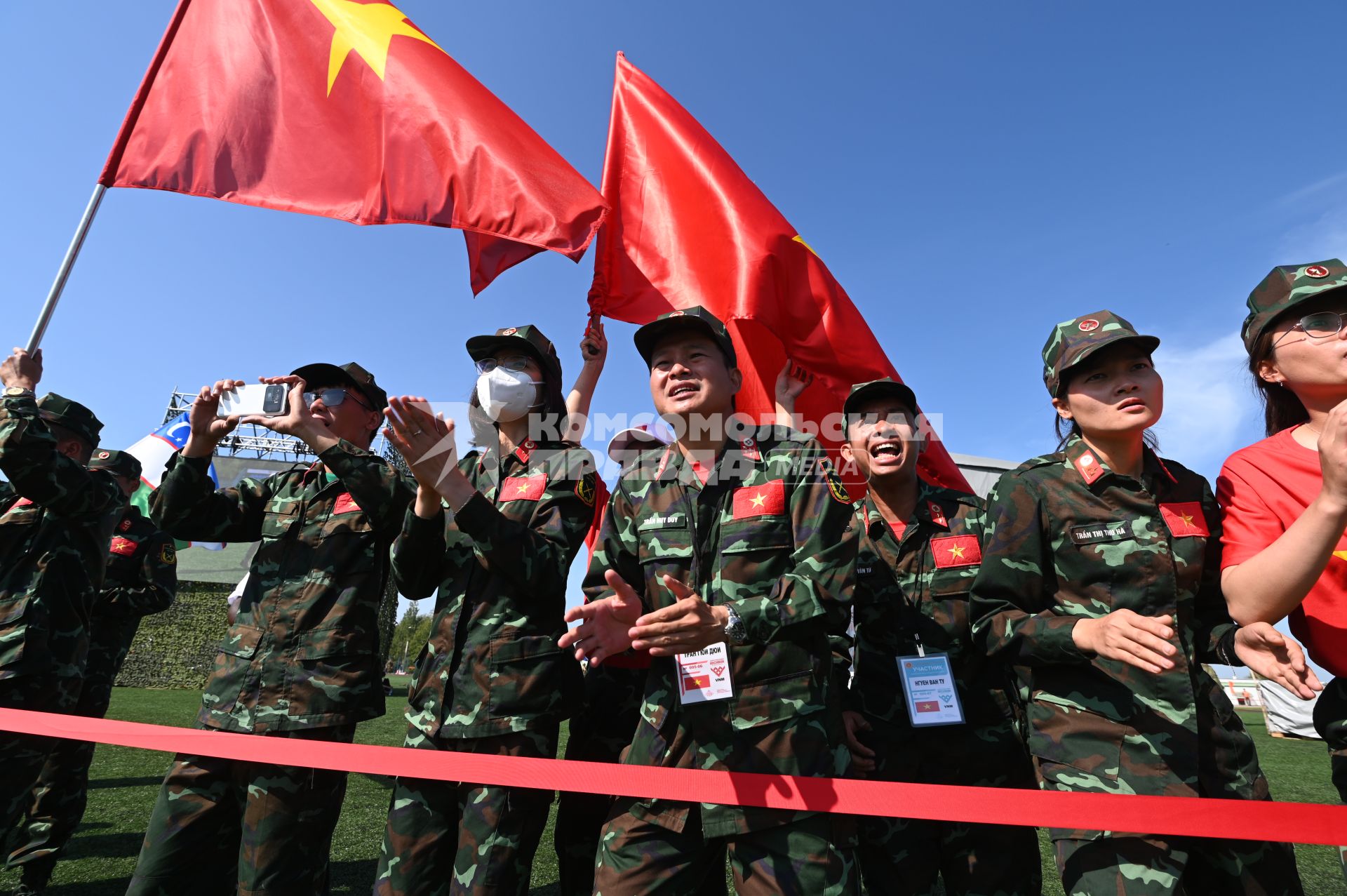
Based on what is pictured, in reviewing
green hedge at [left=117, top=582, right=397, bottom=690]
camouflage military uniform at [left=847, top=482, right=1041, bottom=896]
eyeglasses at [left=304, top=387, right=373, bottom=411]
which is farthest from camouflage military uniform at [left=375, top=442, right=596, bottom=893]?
green hedge at [left=117, top=582, right=397, bottom=690]

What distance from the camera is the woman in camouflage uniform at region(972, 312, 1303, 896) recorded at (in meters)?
1.99

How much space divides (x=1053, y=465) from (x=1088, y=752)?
37.5 inches

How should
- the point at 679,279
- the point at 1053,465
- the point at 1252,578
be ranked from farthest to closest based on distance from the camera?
the point at 679,279, the point at 1053,465, the point at 1252,578

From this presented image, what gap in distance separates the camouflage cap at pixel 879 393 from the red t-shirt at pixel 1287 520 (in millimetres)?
1537

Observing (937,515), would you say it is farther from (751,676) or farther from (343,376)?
(343,376)

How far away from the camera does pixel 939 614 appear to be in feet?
10.5

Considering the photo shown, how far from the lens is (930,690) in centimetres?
286

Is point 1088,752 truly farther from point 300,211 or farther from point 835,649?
point 300,211

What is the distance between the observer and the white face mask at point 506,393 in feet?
10.6

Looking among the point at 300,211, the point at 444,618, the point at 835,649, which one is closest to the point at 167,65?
the point at 300,211

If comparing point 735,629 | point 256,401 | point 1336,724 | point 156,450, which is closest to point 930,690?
point 1336,724

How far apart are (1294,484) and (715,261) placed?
3.39 meters

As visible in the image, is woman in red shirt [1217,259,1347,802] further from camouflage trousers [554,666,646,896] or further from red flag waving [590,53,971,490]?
red flag waving [590,53,971,490]

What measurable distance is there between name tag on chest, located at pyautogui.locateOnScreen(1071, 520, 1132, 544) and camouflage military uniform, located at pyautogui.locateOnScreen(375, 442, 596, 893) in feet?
6.08
